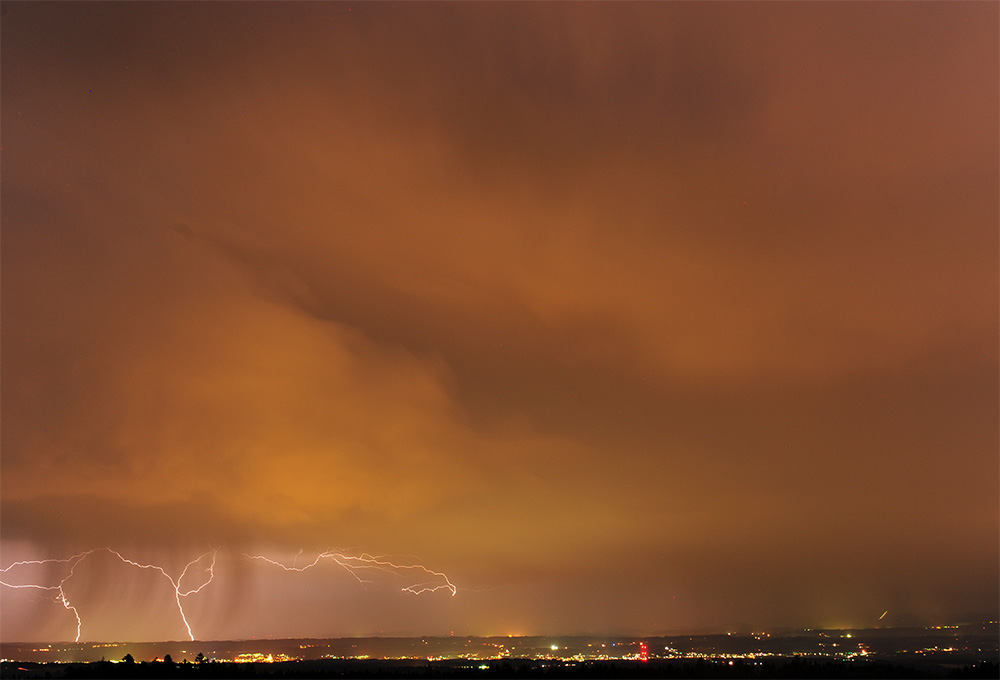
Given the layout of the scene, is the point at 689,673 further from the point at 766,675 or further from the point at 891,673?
the point at 891,673

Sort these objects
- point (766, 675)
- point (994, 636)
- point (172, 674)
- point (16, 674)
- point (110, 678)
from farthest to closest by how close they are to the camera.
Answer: point (994, 636) → point (16, 674) → point (766, 675) → point (172, 674) → point (110, 678)

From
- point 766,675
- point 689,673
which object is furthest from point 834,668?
point 689,673

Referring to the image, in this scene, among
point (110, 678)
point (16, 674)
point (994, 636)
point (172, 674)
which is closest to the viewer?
point (110, 678)

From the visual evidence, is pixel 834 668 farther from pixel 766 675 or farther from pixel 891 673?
pixel 766 675

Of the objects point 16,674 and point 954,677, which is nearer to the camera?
point 954,677

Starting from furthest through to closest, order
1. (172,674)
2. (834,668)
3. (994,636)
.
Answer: (994,636) < (834,668) < (172,674)

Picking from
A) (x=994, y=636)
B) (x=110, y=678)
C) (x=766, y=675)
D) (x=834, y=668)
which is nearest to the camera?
(x=110, y=678)

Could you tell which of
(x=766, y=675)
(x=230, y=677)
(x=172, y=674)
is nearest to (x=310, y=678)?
(x=230, y=677)

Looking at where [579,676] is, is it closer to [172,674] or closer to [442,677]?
[442,677]

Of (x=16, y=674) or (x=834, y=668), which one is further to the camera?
(x=16, y=674)
